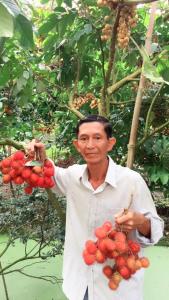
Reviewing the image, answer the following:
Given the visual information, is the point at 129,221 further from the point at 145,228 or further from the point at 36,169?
the point at 36,169

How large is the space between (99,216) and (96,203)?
1.8 inches

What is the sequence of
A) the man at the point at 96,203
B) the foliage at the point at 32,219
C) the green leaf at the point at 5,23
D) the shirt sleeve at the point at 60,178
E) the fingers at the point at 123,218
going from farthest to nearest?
1. the foliage at the point at 32,219
2. the shirt sleeve at the point at 60,178
3. the man at the point at 96,203
4. the fingers at the point at 123,218
5. the green leaf at the point at 5,23

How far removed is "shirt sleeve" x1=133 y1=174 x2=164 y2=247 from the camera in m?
1.28

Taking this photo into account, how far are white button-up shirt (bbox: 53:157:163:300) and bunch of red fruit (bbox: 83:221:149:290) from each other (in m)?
0.15

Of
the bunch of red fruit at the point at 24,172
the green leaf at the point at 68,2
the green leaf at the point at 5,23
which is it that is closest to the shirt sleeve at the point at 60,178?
the bunch of red fruit at the point at 24,172

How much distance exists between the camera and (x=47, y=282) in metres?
2.74

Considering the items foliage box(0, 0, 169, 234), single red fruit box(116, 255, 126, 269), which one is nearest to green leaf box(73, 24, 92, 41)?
foliage box(0, 0, 169, 234)

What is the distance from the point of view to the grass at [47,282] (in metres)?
2.57

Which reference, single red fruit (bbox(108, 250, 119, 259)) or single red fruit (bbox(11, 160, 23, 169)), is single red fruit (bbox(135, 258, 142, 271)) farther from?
single red fruit (bbox(11, 160, 23, 169))

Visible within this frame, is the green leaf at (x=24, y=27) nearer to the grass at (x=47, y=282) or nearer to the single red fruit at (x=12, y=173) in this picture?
the single red fruit at (x=12, y=173)

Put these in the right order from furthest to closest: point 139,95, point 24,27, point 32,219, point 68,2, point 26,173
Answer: point 32,219, point 68,2, point 139,95, point 26,173, point 24,27

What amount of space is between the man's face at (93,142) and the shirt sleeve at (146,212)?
162 mm

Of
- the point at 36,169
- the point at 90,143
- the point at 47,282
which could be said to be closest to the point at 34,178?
the point at 36,169

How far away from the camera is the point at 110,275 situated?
1.19m
